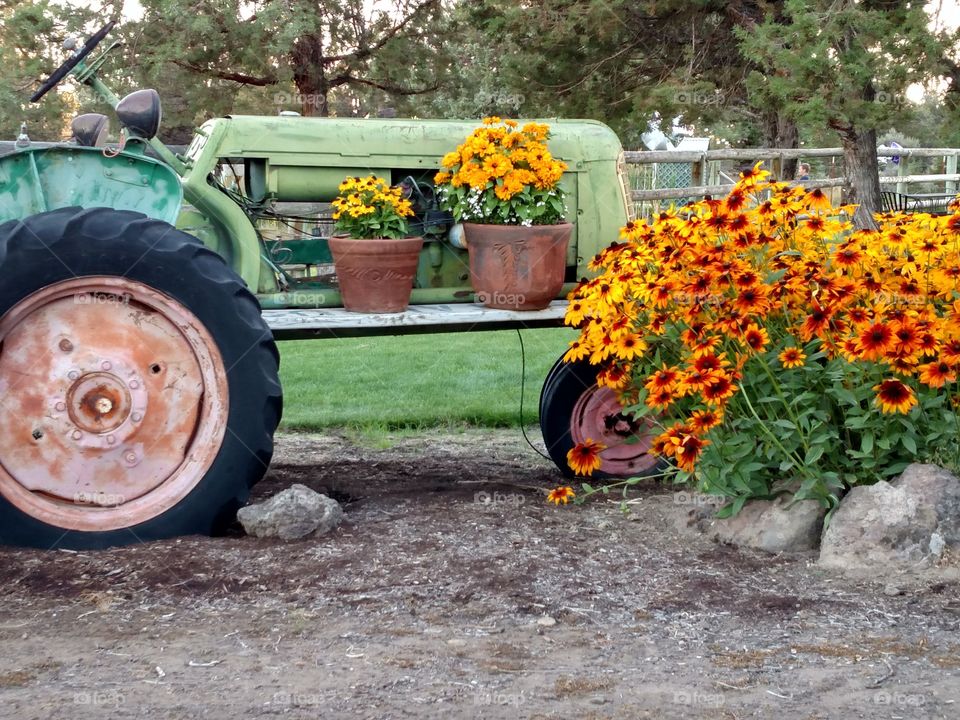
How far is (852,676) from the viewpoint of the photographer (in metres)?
2.88

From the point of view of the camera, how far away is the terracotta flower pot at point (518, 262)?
4645 millimetres

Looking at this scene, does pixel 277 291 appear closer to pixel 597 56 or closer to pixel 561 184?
pixel 561 184

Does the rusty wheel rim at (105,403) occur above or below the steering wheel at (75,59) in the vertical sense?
below

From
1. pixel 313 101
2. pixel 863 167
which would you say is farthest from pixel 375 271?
pixel 313 101

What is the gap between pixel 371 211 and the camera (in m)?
4.58

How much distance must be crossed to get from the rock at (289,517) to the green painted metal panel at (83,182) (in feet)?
3.78

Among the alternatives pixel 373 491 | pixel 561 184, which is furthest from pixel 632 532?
pixel 561 184

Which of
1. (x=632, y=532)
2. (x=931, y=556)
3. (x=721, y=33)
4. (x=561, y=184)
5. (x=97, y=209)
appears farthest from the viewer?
(x=721, y=33)

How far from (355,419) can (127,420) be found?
295 centimetres

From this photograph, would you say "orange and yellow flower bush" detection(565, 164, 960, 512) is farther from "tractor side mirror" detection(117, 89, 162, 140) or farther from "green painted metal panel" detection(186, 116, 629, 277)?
"tractor side mirror" detection(117, 89, 162, 140)

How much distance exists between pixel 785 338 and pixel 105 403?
236cm

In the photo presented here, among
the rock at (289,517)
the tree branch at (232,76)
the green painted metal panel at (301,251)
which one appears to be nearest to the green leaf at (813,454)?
the rock at (289,517)

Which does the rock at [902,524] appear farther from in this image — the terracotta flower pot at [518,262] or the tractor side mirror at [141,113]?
the tractor side mirror at [141,113]

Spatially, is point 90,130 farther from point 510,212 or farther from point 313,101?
point 313,101
